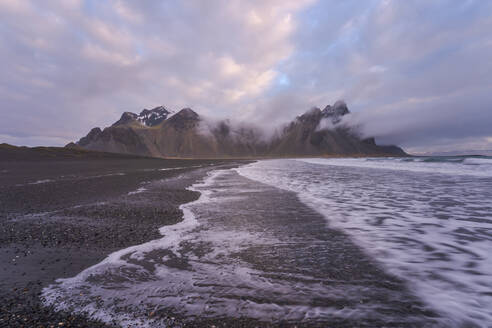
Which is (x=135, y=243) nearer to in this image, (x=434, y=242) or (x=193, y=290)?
(x=193, y=290)

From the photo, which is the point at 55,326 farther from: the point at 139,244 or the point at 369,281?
the point at 369,281

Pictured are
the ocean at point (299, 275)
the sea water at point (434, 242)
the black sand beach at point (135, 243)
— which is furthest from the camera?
the sea water at point (434, 242)

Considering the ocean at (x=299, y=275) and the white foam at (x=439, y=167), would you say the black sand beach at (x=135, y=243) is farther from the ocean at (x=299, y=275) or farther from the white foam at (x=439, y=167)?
the white foam at (x=439, y=167)

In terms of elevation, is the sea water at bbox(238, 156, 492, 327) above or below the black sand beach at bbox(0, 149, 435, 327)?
below

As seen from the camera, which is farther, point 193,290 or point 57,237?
point 57,237

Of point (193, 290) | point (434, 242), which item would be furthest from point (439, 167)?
point (193, 290)

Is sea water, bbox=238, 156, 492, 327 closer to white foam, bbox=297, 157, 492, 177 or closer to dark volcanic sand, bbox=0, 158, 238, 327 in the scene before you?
dark volcanic sand, bbox=0, 158, 238, 327

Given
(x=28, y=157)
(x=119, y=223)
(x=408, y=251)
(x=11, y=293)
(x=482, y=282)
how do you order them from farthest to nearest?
(x=28, y=157), (x=119, y=223), (x=408, y=251), (x=482, y=282), (x=11, y=293)

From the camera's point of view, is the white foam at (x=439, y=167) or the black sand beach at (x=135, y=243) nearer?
the black sand beach at (x=135, y=243)

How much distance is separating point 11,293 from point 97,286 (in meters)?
1.04

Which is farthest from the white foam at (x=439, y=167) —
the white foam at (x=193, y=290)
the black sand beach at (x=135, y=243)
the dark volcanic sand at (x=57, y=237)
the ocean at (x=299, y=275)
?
the dark volcanic sand at (x=57, y=237)

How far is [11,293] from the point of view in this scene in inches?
130

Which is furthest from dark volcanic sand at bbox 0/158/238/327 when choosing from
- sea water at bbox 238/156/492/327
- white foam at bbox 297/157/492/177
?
white foam at bbox 297/157/492/177

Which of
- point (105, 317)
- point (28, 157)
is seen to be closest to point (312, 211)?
point (105, 317)
